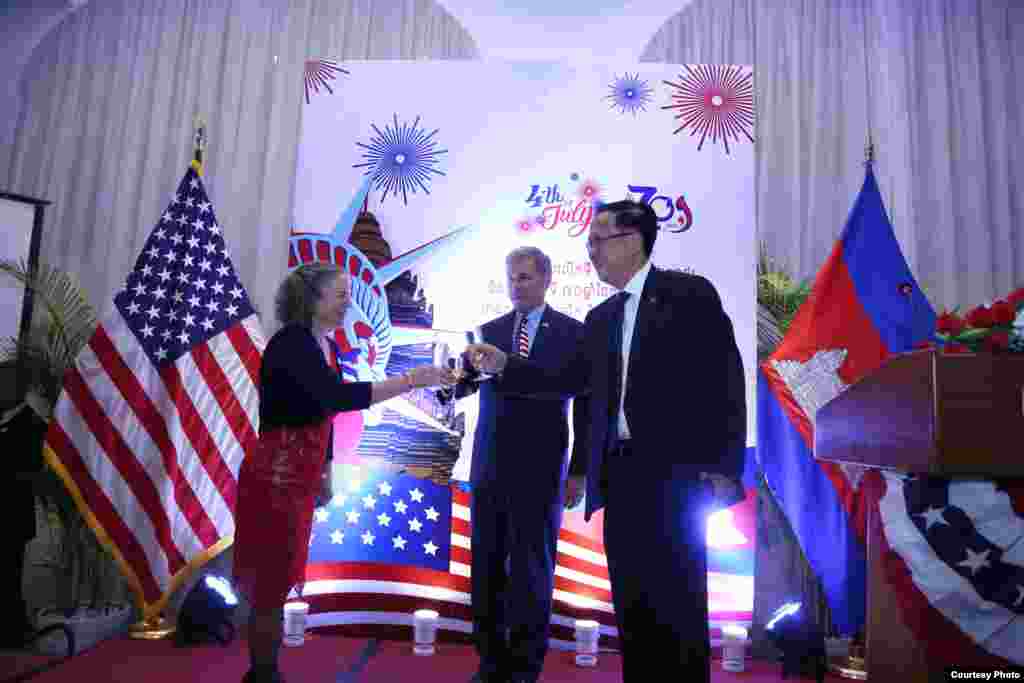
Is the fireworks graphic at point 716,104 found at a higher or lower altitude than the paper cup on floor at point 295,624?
higher

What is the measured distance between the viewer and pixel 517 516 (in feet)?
8.57

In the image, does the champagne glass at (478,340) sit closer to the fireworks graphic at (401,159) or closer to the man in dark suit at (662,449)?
the man in dark suit at (662,449)

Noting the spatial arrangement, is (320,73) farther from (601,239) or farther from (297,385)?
(601,239)

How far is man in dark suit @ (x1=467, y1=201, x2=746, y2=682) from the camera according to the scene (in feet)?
5.30

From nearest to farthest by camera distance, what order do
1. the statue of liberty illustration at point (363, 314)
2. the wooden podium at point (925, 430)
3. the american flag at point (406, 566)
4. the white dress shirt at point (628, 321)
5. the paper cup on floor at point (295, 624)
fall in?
the wooden podium at point (925, 430) < the white dress shirt at point (628, 321) < the paper cup on floor at point (295, 624) < the american flag at point (406, 566) < the statue of liberty illustration at point (363, 314)

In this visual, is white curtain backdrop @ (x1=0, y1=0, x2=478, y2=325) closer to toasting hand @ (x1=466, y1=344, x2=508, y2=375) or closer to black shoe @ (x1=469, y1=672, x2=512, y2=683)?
toasting hand @ (x1=466, y1=344, x2=508, y2=375)

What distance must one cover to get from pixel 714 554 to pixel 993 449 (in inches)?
86.4

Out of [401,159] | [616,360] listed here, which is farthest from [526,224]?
[616,360]

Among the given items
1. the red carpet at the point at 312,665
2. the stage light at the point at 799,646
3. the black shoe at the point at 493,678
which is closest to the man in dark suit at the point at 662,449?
the black shoe at the point at 493,678

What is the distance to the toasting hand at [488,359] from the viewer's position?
2592mm

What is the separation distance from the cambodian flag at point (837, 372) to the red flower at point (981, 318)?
5.77 ft

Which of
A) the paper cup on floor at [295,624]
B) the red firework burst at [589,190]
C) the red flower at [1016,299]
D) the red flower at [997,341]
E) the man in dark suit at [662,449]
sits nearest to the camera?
the red flower at [997,341]

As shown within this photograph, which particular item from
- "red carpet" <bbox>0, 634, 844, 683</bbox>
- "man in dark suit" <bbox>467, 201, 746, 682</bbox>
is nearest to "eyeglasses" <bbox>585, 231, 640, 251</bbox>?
"man in dark suit" <bbox>467, 201, 746, 682</bbox>

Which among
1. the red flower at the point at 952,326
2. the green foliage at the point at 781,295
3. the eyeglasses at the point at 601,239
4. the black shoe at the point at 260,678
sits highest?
the green foliage at the point at 781,295
